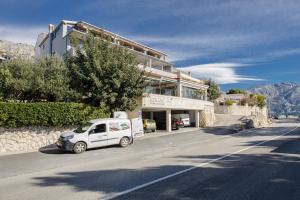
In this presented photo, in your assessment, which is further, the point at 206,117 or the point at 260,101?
the point at 260,101

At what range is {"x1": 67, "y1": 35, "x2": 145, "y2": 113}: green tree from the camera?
2430 centimetres

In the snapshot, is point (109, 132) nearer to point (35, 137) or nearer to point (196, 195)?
point (35, 137)

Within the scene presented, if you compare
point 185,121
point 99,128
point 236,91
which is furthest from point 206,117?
point 236,91

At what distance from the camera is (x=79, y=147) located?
1877cm

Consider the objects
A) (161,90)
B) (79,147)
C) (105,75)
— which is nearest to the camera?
(79,147)

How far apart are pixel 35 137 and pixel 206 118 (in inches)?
1086

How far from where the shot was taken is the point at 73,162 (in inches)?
596

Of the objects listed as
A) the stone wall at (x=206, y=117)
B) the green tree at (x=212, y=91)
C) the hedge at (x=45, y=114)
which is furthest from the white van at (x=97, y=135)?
the green tree at (x=212, y=91)

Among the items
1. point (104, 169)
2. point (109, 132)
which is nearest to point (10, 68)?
point (109, 132)

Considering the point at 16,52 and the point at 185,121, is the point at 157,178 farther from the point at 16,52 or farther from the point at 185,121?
the point at 16,52

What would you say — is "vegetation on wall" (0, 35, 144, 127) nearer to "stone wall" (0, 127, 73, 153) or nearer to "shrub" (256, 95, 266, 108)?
"stone wall" (0, 127, 73, 153)

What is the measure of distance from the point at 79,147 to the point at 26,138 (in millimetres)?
4344

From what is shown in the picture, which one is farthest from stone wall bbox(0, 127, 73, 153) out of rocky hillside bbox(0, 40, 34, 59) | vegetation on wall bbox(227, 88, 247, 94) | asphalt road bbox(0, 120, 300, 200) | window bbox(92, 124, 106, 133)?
vegetation on wall bbox(227, 88, 247, 94)

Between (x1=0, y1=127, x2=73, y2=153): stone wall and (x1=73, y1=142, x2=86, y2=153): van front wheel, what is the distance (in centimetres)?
377
